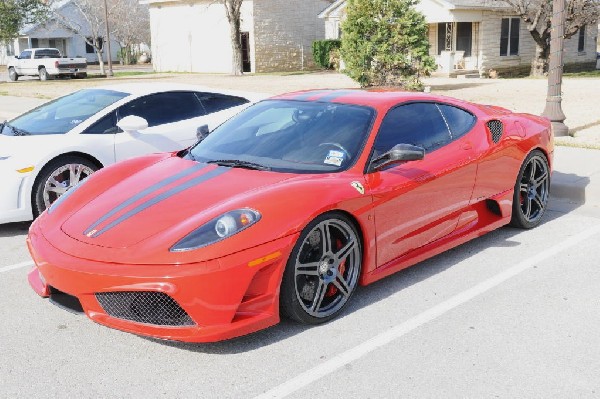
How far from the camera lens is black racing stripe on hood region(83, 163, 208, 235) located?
14.0 feet

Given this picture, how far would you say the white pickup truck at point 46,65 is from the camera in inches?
1464

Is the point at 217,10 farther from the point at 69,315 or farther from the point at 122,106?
the point at 69,315

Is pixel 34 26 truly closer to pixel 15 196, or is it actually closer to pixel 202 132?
pixel 15 196

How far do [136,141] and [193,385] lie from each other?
4259 mm

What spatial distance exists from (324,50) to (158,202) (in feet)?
111

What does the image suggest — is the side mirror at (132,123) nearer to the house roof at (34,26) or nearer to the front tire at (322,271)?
the front tire at (322,271)

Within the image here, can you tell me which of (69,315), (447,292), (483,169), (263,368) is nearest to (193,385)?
(263,368)

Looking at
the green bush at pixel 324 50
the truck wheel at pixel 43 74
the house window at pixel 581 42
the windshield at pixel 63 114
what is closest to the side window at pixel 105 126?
the windshield at pixel 63 114

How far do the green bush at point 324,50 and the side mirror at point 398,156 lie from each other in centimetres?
3299

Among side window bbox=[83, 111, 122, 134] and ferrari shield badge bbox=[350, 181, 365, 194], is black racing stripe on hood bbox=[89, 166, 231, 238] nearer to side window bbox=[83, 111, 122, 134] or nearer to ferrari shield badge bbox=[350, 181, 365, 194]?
ferrari shield badge bbox=[350, 181, 365, 194]

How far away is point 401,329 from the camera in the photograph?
4328mm

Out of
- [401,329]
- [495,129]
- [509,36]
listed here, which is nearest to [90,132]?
[495,129]

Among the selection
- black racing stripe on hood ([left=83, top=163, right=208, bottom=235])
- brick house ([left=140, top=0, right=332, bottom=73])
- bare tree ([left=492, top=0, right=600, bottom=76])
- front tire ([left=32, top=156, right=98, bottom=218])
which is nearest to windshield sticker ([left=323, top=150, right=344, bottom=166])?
black racing stripe on hood ([left=83, top=163, right=208, bottom=235])

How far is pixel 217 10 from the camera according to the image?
39.1 m
